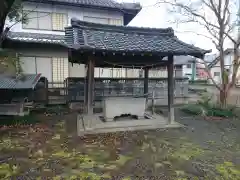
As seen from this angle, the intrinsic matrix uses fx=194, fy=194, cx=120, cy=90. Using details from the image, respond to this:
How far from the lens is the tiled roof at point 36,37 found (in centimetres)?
1157

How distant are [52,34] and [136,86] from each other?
6.89m

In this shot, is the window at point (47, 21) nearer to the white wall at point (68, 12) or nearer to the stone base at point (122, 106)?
the white wall at point (68, 12)

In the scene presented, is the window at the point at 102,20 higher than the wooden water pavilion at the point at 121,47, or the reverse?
the window at the point at 102,20

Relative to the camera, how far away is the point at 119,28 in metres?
7.94

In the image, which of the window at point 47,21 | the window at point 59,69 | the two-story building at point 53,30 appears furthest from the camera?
the window at point 47,21

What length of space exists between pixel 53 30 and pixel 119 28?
7520 mm

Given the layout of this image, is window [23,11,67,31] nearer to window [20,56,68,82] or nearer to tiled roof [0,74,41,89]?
window [20,56,68,82]

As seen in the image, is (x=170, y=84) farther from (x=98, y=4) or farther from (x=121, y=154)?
(x=98, y=4)

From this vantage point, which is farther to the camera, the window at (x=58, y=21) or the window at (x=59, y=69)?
the window at (x=58, y=21)

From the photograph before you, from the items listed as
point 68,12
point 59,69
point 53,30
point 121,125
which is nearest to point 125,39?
point 121,125

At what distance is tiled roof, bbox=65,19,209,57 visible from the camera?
6.36m

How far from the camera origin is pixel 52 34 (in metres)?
13.5

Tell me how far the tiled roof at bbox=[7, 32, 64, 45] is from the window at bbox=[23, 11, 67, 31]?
790 millimetres

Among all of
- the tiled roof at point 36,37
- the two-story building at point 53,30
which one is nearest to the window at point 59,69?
the two-story building at point 53,30
